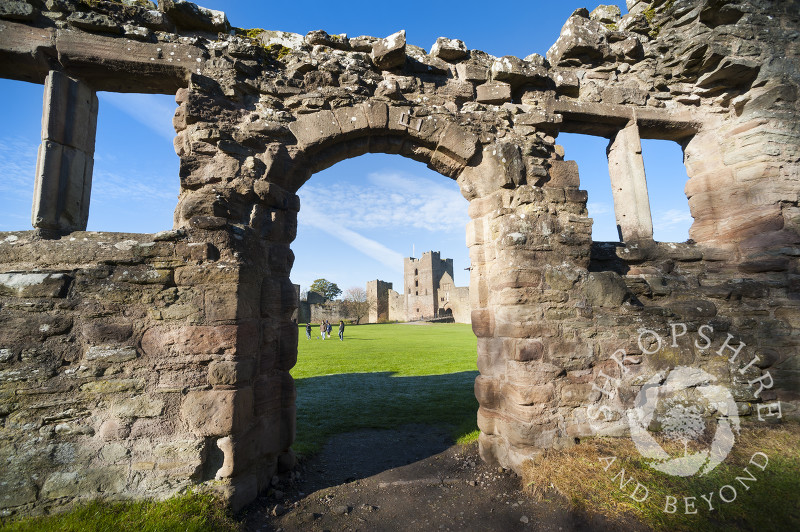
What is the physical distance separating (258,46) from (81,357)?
11.4 feet

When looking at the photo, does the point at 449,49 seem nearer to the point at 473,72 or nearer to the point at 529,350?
the point at 473,72

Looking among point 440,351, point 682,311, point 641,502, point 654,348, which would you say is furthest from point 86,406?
point 440,351

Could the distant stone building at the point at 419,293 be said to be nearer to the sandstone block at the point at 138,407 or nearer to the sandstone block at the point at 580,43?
the sandstone block at the point at 580,43

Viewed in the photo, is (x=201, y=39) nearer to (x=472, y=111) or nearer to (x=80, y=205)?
(x=80, y=205)

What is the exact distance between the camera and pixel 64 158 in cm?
357

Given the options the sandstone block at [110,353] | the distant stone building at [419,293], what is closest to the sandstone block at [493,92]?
the sandstone block at [110,353]

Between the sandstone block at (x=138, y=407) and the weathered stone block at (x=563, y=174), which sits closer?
the sandstone block at (x=138, y=407)

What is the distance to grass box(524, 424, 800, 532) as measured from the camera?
251 centimetres

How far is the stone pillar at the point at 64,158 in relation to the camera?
3.43 metres

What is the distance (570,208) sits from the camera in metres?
4.16

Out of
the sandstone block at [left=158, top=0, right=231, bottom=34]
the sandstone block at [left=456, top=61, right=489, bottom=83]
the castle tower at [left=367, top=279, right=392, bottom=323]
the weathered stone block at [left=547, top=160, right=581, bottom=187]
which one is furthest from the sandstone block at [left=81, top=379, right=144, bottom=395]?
the castle tower at [left=367, top=279, right=392, bottom=323]

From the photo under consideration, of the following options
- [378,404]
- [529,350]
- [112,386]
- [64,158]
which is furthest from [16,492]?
[378,404]

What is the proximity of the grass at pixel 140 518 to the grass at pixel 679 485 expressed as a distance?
2638 millimetres

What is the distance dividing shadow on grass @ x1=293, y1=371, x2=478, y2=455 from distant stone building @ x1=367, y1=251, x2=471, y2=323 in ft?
126
